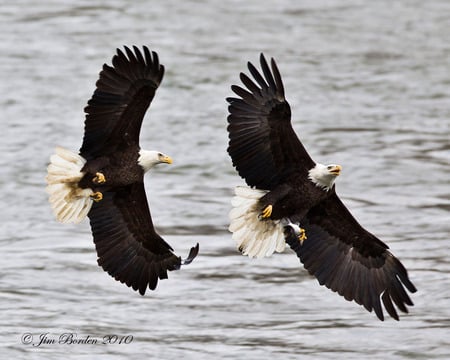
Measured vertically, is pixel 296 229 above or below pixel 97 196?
below

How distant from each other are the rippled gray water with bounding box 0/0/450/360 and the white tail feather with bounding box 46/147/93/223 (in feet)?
5.28

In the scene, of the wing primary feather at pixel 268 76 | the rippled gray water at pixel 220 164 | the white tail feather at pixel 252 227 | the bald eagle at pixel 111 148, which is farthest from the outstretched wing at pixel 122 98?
the rippled gray water at pixel 220 164

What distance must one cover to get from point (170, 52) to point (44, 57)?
164 cm

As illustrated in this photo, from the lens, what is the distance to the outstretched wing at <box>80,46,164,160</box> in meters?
11.4

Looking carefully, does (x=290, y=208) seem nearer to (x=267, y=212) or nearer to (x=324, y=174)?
(x=267, y=212)

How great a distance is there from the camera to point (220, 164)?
1775 cm

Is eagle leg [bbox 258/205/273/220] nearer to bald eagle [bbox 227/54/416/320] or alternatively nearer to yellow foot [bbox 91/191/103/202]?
bald eagle [bbox 227/54/416/320]

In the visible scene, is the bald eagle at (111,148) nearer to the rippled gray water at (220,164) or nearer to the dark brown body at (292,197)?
the dark brown body at (292,197)

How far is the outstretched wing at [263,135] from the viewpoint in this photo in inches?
447

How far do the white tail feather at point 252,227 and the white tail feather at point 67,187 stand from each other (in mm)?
1059

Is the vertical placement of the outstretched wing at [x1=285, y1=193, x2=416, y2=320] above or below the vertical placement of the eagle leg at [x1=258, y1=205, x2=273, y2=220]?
below

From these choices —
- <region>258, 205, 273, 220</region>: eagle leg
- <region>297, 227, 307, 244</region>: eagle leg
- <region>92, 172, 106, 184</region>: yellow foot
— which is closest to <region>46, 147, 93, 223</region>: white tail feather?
<region>92, 172, 106, 184</region>: yellow foot

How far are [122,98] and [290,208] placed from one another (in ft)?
4.70

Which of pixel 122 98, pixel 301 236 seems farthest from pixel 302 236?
pixel 122 98
